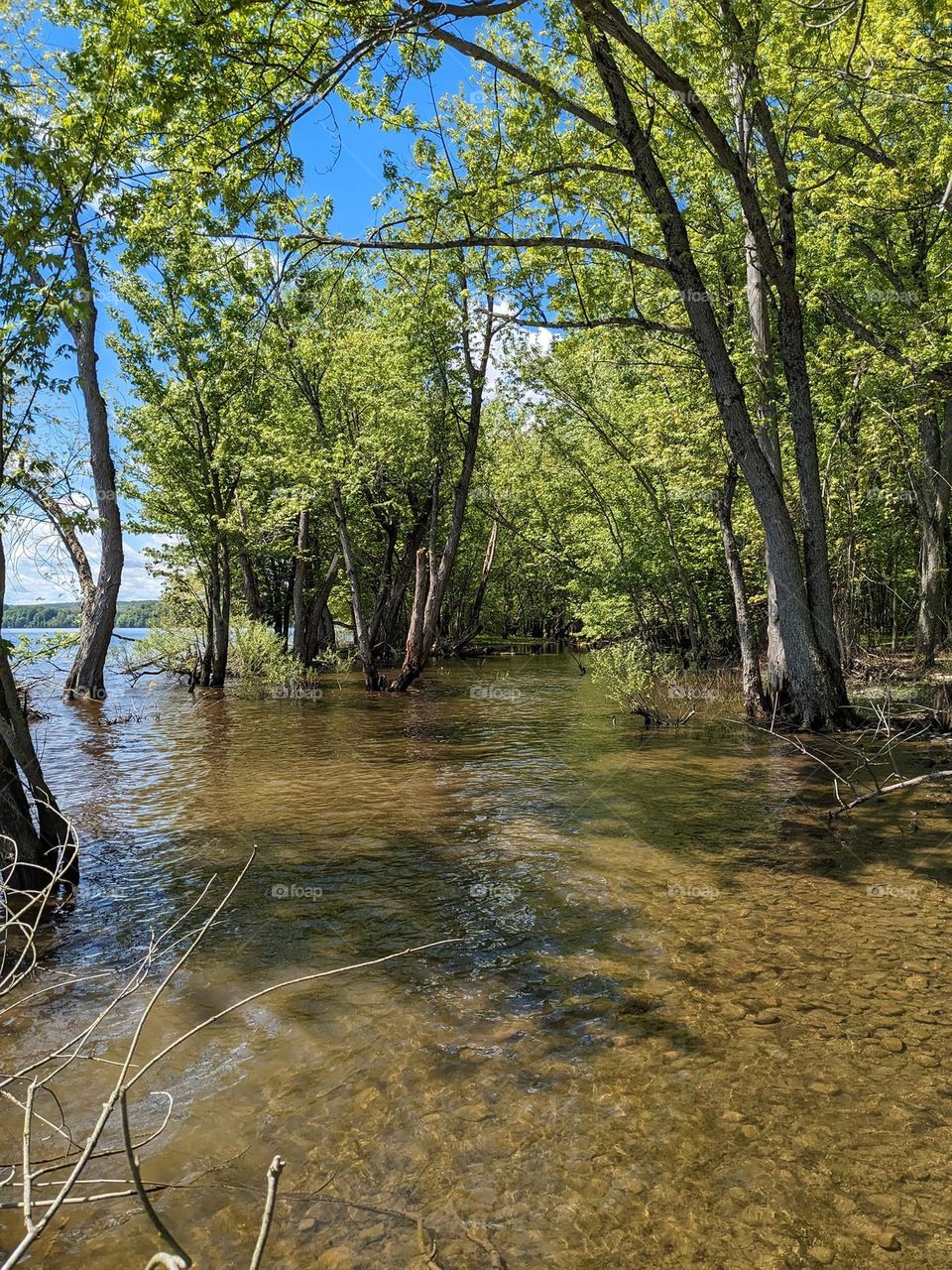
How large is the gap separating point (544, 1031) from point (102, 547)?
1813cm

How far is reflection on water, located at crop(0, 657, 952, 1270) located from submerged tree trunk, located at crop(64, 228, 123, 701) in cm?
1035

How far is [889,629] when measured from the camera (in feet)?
101

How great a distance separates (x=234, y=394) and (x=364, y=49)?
1240 centimetres

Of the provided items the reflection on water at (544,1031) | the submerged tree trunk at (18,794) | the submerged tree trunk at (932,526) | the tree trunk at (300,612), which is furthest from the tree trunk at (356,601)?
the submerged tree trunk at (18,794)

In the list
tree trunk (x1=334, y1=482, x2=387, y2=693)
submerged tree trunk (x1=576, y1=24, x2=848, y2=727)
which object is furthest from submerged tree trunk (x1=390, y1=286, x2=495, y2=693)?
submerged tree trunk (x1=576, y1=24, x2=848, y2=727)

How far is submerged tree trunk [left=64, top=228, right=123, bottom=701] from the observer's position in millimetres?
17797

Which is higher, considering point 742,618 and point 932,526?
point 932,526

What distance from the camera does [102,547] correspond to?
1898 centimetres

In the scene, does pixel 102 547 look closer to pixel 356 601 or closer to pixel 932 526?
pixel 356 601

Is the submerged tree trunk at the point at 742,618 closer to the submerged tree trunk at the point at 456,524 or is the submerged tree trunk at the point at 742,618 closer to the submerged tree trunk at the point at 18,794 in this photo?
the submerged tree trunk at the point at 456,524

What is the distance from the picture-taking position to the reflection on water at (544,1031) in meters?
2.97

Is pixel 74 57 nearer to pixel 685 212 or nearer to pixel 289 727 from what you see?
pixel 289 727

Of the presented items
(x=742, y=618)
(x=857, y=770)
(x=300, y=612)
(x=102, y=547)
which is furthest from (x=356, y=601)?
(x=857, y=770)

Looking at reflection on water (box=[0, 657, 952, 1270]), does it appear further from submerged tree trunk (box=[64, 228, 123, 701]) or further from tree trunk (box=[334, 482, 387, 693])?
tree trunk (box=[334, 482, 387, 693])
